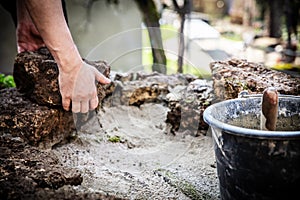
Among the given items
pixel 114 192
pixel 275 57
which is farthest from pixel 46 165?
pixel 275 57

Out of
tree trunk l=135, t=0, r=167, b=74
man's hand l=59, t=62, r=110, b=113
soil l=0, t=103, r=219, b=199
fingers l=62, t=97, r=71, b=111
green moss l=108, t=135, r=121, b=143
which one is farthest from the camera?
tree trunk l=135, t=0, r=167, b=74

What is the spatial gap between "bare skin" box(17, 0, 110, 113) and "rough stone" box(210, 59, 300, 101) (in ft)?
2.43

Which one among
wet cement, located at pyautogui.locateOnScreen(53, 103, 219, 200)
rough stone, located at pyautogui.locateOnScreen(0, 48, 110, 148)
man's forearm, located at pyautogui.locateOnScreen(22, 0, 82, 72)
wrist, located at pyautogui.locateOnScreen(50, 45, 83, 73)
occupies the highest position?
man's forearm, located at pyautogui.locateOnScreen(22, 0, 82, 72)

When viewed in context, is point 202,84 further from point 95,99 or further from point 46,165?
point 46,165

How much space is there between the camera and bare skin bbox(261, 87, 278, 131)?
1.44 metres

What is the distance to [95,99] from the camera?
194 cm

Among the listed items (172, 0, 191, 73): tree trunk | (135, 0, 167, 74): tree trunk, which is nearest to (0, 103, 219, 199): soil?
(135, 0, 167, 74): tree trunk

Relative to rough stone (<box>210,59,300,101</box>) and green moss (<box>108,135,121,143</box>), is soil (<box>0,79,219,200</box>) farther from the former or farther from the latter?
rough stone (<box>210,59,300,101</box>)

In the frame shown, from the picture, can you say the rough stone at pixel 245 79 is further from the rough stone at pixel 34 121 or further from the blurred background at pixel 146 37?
the rough stone at pixel 34 121

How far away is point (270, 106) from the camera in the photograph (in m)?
1.45

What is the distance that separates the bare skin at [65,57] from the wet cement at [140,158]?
31 cm

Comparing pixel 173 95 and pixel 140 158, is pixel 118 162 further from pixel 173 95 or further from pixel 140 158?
pixel 173 95

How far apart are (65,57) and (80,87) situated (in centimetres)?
17

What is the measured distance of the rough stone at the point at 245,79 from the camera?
2.04 m
